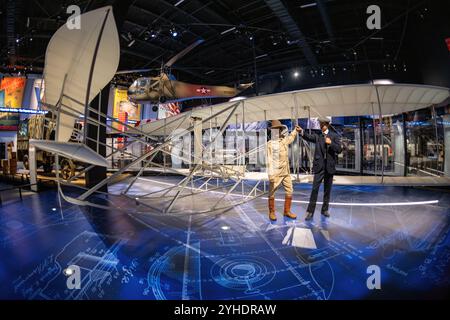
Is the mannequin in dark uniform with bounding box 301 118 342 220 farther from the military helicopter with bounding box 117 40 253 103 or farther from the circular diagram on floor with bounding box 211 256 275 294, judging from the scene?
the military helicopter with bounding box 117 40 253 103

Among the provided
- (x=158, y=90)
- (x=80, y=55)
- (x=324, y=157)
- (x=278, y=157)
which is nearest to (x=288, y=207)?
(x=278, y=157)

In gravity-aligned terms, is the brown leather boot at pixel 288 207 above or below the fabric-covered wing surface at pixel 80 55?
below

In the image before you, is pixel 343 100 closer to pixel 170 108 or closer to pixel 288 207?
pixel 288 207

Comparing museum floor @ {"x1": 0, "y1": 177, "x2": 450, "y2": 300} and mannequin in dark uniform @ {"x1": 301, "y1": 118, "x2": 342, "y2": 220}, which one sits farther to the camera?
mannequin in dark uniform @ {"x1": 301, "y1": 118, "x2": 342, "y2": 220}

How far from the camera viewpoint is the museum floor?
6.91ft

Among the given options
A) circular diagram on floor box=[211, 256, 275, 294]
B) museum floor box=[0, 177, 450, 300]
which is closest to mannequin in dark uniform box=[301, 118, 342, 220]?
museum floor box=[0, 177, 450, 300]

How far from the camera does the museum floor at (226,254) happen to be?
211 cm

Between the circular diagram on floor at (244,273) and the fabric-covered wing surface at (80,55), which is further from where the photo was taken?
the fabric-covered wing surface at (80,55)

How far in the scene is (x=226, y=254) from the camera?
9.50 feet

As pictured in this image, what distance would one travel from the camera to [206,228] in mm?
3990

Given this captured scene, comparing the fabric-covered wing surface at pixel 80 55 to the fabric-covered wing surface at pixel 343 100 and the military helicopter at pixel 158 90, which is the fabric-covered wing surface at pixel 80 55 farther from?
the military helicopter at pixel 158 90

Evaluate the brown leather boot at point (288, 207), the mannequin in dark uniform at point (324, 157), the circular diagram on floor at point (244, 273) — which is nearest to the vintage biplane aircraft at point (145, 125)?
the mannequin in dark uniform at point (324, 157)

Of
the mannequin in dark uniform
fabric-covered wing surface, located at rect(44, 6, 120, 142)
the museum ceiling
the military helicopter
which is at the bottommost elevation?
the mannequin in dark uniform
